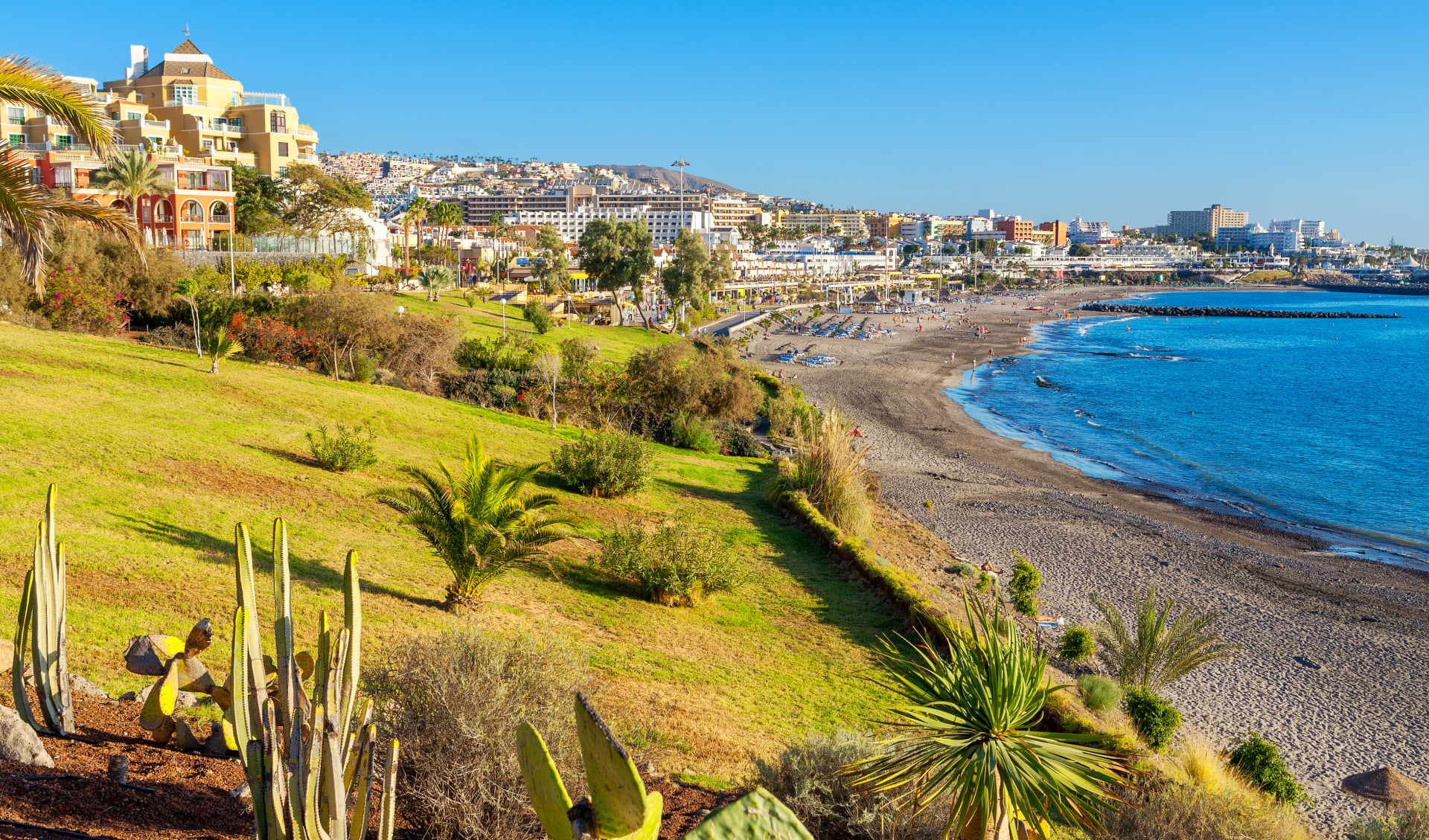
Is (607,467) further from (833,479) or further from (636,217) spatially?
(636,217)

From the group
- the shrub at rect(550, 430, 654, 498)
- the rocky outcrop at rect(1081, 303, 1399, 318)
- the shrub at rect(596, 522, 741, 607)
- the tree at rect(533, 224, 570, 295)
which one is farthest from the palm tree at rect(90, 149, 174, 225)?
the rocky outcrop at rect(1081, 303, 1399, 318)

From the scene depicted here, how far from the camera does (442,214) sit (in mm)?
72312

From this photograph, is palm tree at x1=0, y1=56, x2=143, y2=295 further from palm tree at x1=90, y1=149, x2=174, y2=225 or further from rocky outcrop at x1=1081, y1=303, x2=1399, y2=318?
rocky outcrop at x1=1081, y1=303, x2=1399, y2=318

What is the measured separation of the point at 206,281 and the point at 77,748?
87.4ft

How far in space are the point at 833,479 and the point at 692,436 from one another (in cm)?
735

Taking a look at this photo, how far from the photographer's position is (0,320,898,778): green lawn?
345 inches

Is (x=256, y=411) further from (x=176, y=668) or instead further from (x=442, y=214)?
(x=442, y=214)

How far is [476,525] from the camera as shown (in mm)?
10430

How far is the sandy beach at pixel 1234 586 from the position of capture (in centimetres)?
1290

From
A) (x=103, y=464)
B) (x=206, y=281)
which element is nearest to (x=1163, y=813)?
(x=103, y=464)

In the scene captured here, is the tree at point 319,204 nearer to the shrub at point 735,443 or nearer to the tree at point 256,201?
the tree at point 256,201

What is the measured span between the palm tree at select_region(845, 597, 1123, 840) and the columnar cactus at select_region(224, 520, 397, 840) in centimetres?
273

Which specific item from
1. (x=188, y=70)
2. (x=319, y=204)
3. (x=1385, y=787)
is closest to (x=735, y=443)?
(x=1385, y=787)

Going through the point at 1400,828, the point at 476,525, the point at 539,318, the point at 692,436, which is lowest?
the point at 1400,828
